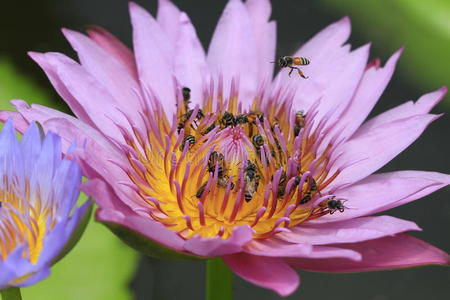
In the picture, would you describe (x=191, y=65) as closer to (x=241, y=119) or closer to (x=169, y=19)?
(x=169, y=19)

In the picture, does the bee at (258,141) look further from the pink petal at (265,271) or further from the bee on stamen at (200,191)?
the pink petal at (265,271)

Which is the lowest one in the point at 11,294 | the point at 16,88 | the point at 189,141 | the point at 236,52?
the point at 16,88

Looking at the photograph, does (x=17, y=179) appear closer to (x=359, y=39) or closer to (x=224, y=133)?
(x=224, y=133)

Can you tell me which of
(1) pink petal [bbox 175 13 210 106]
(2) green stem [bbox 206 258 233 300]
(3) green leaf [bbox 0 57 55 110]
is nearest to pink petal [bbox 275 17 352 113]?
(1) pink petal [bbox 175 13 210 106]

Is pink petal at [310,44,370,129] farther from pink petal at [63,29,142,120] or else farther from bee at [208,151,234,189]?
pink petal at [63,29,142,120]

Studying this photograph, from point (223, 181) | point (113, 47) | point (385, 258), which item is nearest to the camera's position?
point (385, 258)

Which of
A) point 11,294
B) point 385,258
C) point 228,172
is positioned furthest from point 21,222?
point 385,258

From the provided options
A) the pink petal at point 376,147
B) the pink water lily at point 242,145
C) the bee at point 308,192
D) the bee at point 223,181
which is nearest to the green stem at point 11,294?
the pink water lily at point 242,145
